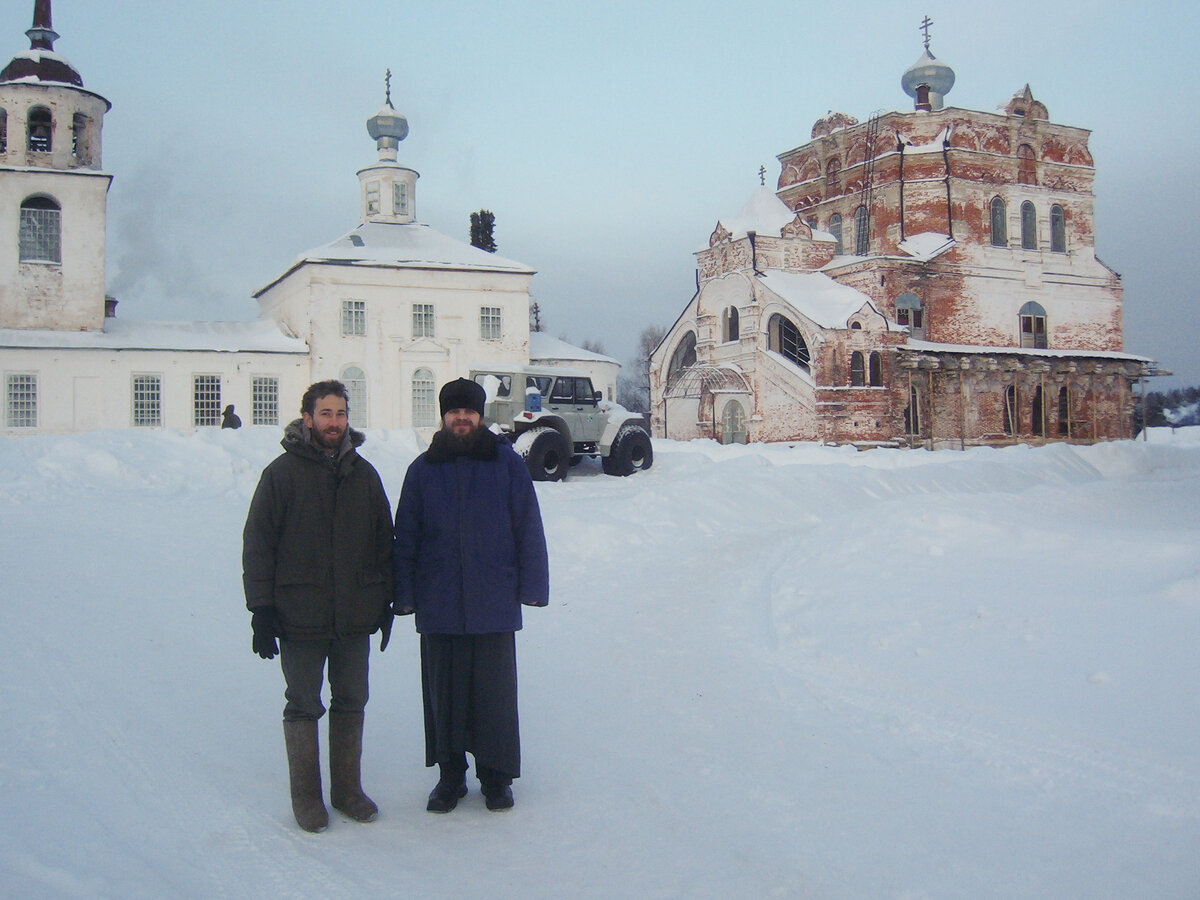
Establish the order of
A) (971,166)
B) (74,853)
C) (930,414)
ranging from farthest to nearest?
(971,166) → (930,414) → (74,853)

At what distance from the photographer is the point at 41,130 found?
3178 cm

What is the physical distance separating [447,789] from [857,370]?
28.6 m

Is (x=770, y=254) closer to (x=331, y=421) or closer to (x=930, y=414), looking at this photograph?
(x=930, y=414)

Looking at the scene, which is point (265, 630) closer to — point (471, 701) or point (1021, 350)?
point (471, 701)

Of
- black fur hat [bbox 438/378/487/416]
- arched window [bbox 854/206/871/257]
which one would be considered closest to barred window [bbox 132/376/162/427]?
arched window [bbox 854/206/871/257]

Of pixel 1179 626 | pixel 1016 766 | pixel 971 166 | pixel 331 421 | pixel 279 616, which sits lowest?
pixel 1016 766

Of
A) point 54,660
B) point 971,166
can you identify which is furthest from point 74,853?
point 971,166

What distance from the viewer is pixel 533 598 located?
195 inches

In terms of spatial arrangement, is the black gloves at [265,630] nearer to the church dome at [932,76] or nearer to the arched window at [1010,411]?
the arched window at [1010,411]

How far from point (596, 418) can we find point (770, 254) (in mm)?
15504

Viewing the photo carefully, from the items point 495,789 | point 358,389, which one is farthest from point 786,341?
point 495,789

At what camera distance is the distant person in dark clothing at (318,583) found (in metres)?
4.55

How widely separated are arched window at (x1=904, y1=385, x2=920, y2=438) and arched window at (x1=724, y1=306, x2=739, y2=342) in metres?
6.07

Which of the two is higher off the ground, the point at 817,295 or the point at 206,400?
the point at 817,295
